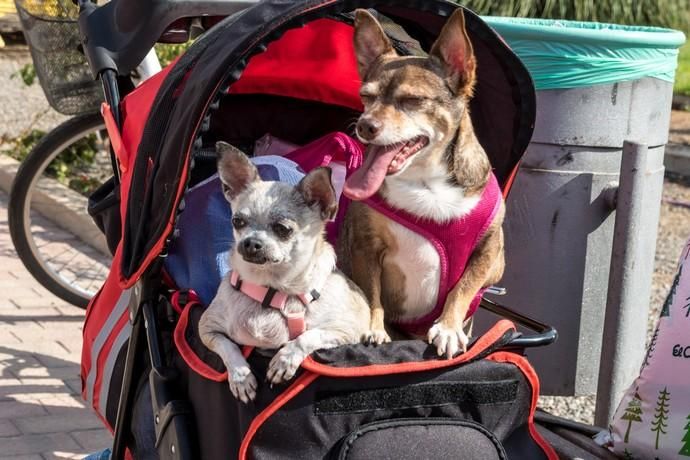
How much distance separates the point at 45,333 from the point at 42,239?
144 cm

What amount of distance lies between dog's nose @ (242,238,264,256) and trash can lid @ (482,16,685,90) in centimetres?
140

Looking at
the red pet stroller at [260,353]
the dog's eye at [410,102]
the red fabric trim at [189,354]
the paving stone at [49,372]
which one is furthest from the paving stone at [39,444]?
the dog's eye at [410,102]

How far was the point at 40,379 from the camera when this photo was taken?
449 centimetres

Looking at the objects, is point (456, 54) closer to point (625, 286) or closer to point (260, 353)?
point (260, 353)

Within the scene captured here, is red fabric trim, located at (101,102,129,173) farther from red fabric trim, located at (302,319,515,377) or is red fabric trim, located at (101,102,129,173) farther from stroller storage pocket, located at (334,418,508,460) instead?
stroller storage pocket, located at (334,418,508,460)

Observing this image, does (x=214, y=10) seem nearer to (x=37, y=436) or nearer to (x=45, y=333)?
(x=37, y=436)

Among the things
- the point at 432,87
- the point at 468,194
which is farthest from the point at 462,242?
the point at 432,87

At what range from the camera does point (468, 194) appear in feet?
9.50

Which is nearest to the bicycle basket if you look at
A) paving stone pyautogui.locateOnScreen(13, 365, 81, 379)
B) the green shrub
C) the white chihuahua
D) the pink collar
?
paving stone pyautogui.locateOnScreen(13, 365, 81, 379)

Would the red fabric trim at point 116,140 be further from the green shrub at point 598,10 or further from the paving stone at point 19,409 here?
the green shrub at point 598,10

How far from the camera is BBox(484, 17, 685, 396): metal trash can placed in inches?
141

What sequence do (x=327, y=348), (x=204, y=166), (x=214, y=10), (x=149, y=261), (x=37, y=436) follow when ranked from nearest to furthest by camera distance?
(x=327, y=348) < (x=149, y=261) < (x=214, y=10) < (x=204, y=166) < (x=37, y=436)

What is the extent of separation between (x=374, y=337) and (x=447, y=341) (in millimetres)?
209

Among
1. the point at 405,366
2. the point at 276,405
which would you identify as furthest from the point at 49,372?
the point at 405,366
